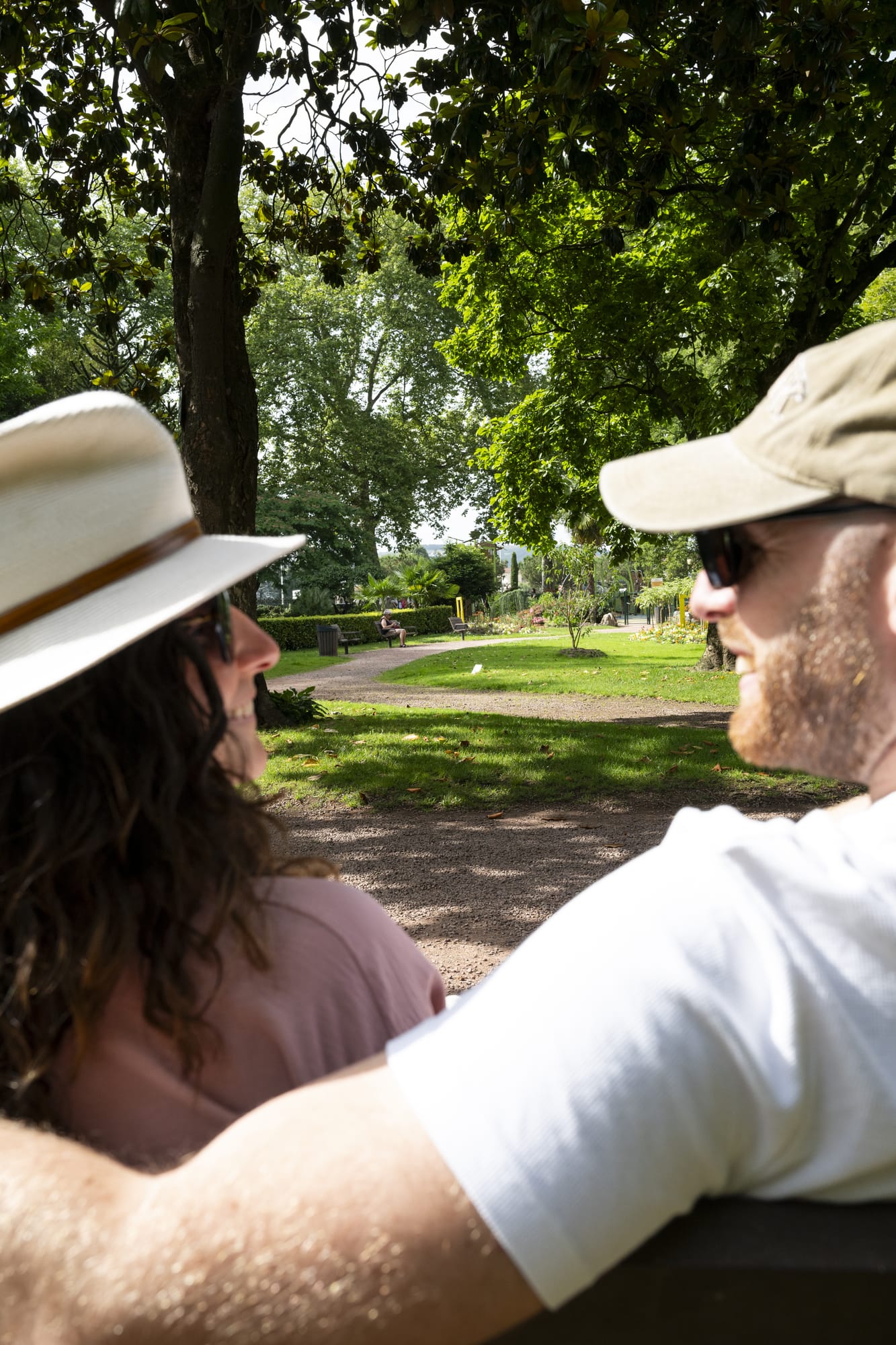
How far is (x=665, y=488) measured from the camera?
143 cm

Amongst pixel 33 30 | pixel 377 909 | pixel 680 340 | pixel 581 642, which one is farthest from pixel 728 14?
pixel 581 642

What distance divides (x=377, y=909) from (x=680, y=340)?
1538 centimetres

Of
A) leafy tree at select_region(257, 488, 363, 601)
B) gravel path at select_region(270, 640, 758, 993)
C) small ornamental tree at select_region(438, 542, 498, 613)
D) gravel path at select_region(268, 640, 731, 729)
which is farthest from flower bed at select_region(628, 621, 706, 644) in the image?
gravel path at select_region(270, 640, 758, 993)

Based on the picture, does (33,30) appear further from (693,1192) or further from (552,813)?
(693,1192)

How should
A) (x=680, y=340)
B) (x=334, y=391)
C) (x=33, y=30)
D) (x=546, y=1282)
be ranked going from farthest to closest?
(x=334, y=391) → (x=680, y=340) → (x=33, y=30) → (x=546, y=1282)

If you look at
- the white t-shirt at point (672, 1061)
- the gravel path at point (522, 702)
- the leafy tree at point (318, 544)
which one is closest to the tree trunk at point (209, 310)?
the gravel path at point (522, 702)

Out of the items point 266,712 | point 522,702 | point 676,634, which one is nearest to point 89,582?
point 266,712

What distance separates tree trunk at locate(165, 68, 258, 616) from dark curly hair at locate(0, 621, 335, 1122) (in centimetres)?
841

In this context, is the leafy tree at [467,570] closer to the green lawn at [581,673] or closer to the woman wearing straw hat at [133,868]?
the green lawn at [581,673]

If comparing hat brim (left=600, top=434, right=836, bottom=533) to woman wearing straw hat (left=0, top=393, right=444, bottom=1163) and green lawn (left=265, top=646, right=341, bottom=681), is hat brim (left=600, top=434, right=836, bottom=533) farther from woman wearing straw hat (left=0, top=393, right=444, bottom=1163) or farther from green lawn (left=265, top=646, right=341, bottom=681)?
green lawn (left=265, top=646, right=341, bottom=681)

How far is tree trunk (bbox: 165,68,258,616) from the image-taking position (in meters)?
9.41

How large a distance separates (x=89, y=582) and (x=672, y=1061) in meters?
0.86

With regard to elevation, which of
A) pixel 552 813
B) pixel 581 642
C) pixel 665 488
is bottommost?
pixel 581 642

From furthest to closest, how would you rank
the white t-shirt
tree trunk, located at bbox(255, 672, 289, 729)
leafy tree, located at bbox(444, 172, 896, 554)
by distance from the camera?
leafy tree, located at bbox(444, 172, 896, 554), tree trunk, located at bbox(255, 672, 289, 729), the white t-shirt
